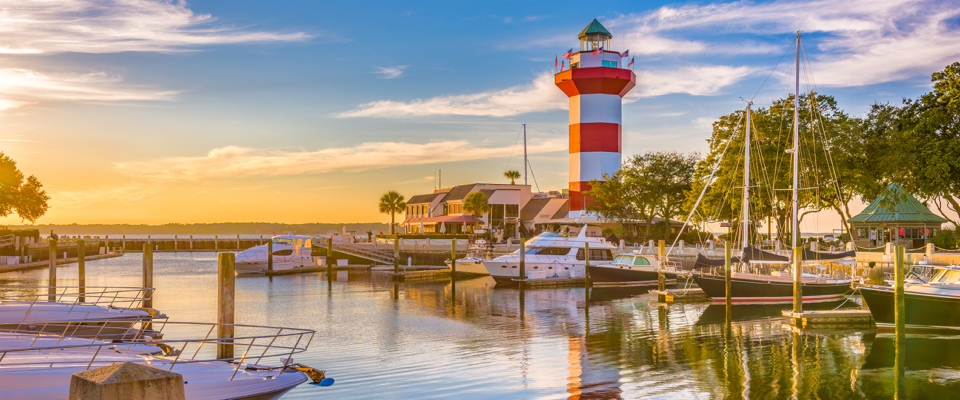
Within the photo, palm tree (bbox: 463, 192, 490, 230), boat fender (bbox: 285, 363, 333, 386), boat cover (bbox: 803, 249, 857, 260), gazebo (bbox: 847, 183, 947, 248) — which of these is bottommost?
boat fender (bbox: 285, 363, 333, 386)

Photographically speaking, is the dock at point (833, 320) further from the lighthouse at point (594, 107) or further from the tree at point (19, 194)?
the tree at point (19, 194)

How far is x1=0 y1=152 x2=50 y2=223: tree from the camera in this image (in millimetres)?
57109

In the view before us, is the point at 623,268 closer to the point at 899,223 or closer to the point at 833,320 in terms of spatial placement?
the point at 833,320

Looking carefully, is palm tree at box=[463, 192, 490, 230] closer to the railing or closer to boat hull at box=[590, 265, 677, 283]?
boat hull at box=[590, 265, 677, 283]

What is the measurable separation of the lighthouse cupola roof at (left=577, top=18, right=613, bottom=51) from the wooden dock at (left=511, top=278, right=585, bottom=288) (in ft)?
101

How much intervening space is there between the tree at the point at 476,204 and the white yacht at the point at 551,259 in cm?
2634

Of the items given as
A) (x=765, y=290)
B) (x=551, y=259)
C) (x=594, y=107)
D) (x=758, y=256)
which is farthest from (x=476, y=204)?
(x=765, y=290)

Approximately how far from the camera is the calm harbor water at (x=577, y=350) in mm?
14414

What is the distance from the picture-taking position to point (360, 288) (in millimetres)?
37719

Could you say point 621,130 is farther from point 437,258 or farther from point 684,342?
point 684,342

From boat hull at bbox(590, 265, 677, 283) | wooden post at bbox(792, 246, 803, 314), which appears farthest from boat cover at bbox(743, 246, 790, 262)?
wooden post at bbox(792, 246, 803, 314)

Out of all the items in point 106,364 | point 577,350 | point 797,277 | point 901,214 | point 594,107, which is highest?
point 594,107

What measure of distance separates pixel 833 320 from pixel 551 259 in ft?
60.8

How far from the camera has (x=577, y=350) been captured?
61.9ft
